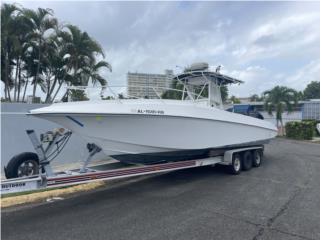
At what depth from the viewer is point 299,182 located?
774cm

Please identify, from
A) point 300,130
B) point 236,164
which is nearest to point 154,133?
point 236,164

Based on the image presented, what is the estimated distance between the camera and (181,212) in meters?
5.31

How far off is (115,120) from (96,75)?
1096 cm

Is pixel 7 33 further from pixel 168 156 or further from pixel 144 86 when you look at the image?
pixel 168 156

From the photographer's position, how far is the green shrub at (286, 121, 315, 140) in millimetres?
24250

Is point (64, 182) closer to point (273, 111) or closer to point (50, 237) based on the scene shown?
point (50, 237)

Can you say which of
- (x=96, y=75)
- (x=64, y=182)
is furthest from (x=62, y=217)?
(x=96, y=75)

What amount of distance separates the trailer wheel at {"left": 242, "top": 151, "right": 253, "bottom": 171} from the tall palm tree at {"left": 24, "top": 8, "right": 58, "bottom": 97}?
11.7 meters

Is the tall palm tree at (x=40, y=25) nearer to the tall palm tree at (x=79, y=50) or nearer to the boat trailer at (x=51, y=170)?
the tall palm tree at (x=79, y=50)

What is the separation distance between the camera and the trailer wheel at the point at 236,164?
28.4ft

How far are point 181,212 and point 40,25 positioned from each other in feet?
44.0

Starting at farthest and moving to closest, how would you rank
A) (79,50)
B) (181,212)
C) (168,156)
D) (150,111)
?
(79,50), (168,156), (150,111), (181,212)

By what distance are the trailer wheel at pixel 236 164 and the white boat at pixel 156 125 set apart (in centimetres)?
34

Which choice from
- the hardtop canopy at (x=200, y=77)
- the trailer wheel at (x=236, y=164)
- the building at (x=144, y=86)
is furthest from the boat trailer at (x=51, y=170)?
the hardtop canopy at (x=200, y=77)
